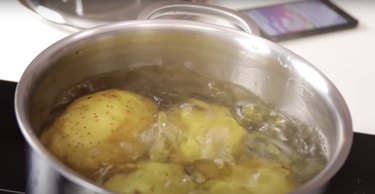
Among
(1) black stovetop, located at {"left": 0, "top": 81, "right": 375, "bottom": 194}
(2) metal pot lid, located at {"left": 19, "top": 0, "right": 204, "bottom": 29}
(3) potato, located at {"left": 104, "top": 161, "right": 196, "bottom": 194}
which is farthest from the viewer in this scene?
(2) metal pot lid, located at {"left": 19, "top": 0, "right": 204, "bottom": 29}

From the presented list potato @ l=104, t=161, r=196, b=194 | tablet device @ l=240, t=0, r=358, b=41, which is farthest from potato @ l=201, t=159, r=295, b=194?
tablet device @ l=240, t=0, r=358, b=41

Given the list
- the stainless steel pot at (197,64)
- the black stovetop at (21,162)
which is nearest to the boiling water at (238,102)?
the stainless steel pot at (197,64)

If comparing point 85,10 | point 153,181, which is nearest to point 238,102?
point 153,181

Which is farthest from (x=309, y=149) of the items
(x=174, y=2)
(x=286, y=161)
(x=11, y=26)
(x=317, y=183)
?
(x=11, y=26)

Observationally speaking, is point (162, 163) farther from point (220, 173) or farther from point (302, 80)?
point (302, 80)

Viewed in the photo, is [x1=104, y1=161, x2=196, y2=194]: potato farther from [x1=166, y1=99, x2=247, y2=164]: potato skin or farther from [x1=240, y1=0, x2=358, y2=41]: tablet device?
[x1=240, y1=0, x2=358, y2=41]: tablet device

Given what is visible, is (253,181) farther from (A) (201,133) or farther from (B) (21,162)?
(B) (21,162)

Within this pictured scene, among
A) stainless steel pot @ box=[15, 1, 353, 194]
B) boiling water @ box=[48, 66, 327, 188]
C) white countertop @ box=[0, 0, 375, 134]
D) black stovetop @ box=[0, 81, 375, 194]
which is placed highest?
stainless steel pot @ box=[15, 1, 353, 194]
